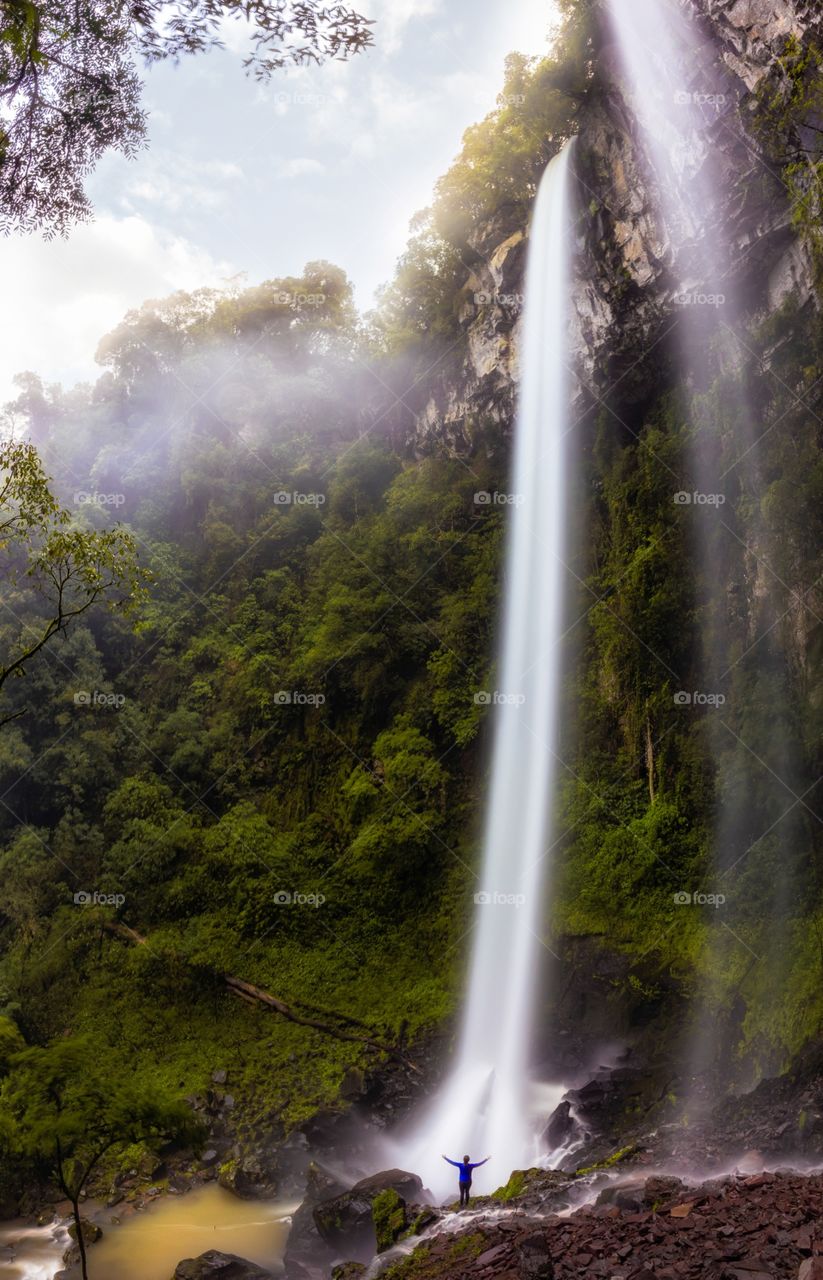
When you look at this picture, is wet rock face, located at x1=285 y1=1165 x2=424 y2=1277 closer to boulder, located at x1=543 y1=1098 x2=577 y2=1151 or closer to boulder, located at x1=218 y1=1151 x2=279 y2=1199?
boulder, located at x1=218 y1=1151 x2=279 y2=1199

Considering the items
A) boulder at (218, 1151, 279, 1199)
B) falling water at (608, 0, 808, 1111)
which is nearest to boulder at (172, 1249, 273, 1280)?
boulder at (218, 1151, 279, 1199)

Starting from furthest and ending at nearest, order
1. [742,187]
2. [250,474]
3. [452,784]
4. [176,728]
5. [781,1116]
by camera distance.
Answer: [250,474], [176,728], [452,784], [742,187], [781,1116]

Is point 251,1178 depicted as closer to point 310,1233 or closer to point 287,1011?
point 310,1233

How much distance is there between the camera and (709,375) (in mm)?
13242

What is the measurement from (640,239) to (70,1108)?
14.3 meters

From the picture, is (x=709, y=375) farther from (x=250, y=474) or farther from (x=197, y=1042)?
(x=197, y=1042)

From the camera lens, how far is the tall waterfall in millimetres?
10328

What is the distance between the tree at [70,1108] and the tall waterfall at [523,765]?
3.76 meters

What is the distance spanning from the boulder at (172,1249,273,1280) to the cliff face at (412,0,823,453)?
13125mm

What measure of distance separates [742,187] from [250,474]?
12152mm

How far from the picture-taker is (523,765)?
1388 cm

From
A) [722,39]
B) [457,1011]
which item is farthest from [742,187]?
[457,1011]

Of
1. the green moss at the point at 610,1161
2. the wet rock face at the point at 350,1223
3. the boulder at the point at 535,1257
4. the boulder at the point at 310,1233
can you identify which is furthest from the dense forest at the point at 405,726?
the boulder at the point at 535,1257

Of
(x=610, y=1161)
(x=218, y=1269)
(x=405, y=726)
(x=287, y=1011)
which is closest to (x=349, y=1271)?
(x=218, y=1269)
